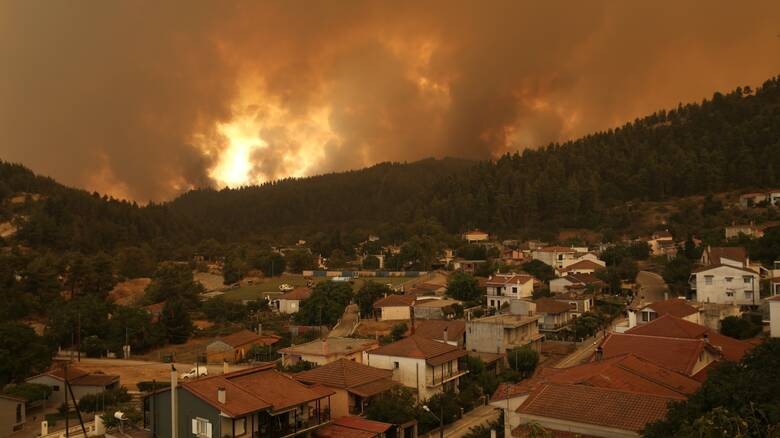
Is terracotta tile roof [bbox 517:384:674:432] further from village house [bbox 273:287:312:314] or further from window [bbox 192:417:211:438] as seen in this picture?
village house [bbox 273:287:312:314]

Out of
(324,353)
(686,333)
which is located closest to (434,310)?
(324,353)

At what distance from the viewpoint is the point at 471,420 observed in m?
24.2

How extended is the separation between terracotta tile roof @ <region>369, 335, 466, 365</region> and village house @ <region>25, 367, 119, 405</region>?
1257 centimetres

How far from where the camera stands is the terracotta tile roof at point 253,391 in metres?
17.5

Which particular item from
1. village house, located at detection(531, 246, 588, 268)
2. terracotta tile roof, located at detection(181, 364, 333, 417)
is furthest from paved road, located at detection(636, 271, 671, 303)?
terracotta tile roof, located at detection(181, 364, 333, 417)

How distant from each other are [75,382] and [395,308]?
20.9 metres

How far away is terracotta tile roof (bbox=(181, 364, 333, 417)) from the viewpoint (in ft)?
57.6

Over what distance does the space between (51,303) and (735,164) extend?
7901 cm

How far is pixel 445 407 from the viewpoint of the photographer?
24.0 metres

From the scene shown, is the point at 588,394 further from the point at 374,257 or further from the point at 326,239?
the point at 326,239

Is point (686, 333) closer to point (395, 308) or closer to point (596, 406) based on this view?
point (596, 406)

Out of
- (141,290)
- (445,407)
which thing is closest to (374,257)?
(141,290)

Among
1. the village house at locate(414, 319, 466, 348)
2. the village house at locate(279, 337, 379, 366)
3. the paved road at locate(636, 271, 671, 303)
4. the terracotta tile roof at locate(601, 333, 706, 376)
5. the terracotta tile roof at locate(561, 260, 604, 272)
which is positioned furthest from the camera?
the terracotta tile roof at locate(561, 260, 604, 272)

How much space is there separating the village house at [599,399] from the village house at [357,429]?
3.68 m
